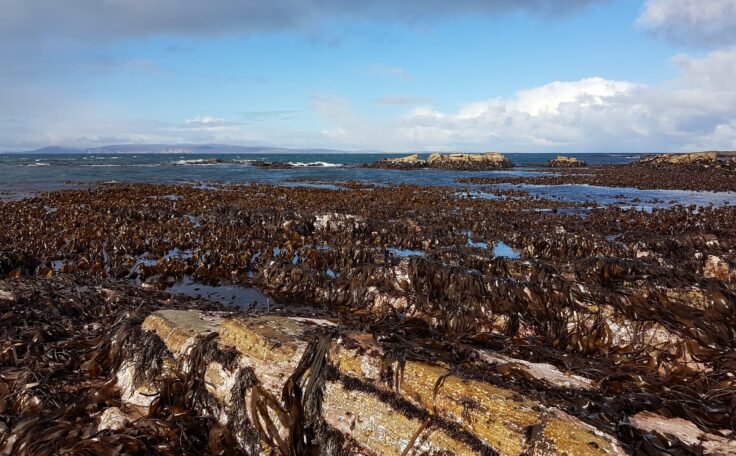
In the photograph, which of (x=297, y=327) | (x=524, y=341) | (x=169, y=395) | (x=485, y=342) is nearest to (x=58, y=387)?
(x=169, y=395)

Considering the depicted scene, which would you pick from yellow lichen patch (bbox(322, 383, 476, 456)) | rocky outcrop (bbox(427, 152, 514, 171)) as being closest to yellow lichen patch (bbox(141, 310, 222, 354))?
yellow lichen patch (bbox(322, 383, 476, 456))

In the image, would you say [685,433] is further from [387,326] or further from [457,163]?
[457,163]

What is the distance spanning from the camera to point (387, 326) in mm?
4676

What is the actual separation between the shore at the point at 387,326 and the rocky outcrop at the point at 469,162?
1610 inches

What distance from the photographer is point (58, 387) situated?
3.18m

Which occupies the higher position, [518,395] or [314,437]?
[518,395]

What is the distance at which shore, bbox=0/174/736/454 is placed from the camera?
2488 mm

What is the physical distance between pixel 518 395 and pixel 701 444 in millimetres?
985

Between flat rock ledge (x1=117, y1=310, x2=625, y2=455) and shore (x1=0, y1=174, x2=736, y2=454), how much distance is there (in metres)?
0.01

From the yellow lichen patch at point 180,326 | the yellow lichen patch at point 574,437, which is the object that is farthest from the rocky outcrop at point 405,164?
the yellow lichen patch at point 574,437

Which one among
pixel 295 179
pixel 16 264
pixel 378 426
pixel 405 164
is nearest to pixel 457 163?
pixel 405 164

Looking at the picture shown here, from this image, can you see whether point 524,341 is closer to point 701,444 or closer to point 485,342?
point 485,342

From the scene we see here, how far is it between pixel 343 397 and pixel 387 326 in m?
2.12

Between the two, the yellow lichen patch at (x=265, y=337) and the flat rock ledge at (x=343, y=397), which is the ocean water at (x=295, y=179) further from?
the yellow lichen patch at (x=265, y=337)
